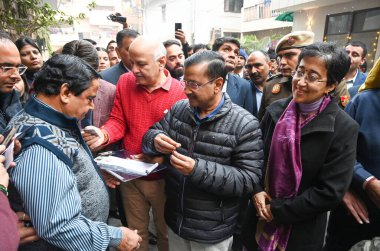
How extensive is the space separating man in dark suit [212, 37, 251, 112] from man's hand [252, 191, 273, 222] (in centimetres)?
147

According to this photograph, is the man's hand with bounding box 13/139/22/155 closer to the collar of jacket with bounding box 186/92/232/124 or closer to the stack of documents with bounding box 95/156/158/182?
the stack of documents with bounding box 95/156/158/182

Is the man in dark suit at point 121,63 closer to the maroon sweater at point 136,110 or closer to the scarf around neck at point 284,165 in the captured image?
the maroon sweater at point 136,110

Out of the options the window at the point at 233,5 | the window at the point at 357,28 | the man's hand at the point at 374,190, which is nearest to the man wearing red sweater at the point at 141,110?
the man's hand at the point at 374,190

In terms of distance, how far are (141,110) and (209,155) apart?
86cm

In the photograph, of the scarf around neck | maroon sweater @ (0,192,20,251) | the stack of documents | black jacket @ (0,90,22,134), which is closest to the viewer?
maroon sweater @ (0,192,20,251)

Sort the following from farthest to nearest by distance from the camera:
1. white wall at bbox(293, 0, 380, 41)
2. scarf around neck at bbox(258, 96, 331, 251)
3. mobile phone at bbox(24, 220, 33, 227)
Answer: white wall at bbox(293, 0, 380, 41) < scarf around neck at bbox(258, 96, 331, 251) < mobile phone at bbox(24, 220, 33, 227)

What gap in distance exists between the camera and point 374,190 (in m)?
1.74

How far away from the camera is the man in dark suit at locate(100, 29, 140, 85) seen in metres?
3.22

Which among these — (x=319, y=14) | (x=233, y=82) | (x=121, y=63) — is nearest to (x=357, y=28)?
(x=319, y=14)

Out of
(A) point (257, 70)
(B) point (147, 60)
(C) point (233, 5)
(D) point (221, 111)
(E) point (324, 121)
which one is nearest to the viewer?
(E) point (324, 121)

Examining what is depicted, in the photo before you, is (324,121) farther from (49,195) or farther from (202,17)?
(202,17)

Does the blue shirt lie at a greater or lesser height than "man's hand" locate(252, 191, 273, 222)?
greater

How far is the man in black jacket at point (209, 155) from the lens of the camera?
65.2 inches

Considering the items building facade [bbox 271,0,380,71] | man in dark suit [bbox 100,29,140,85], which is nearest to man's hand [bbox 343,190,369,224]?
man in dark suit [bbox 100,29,140,85]
